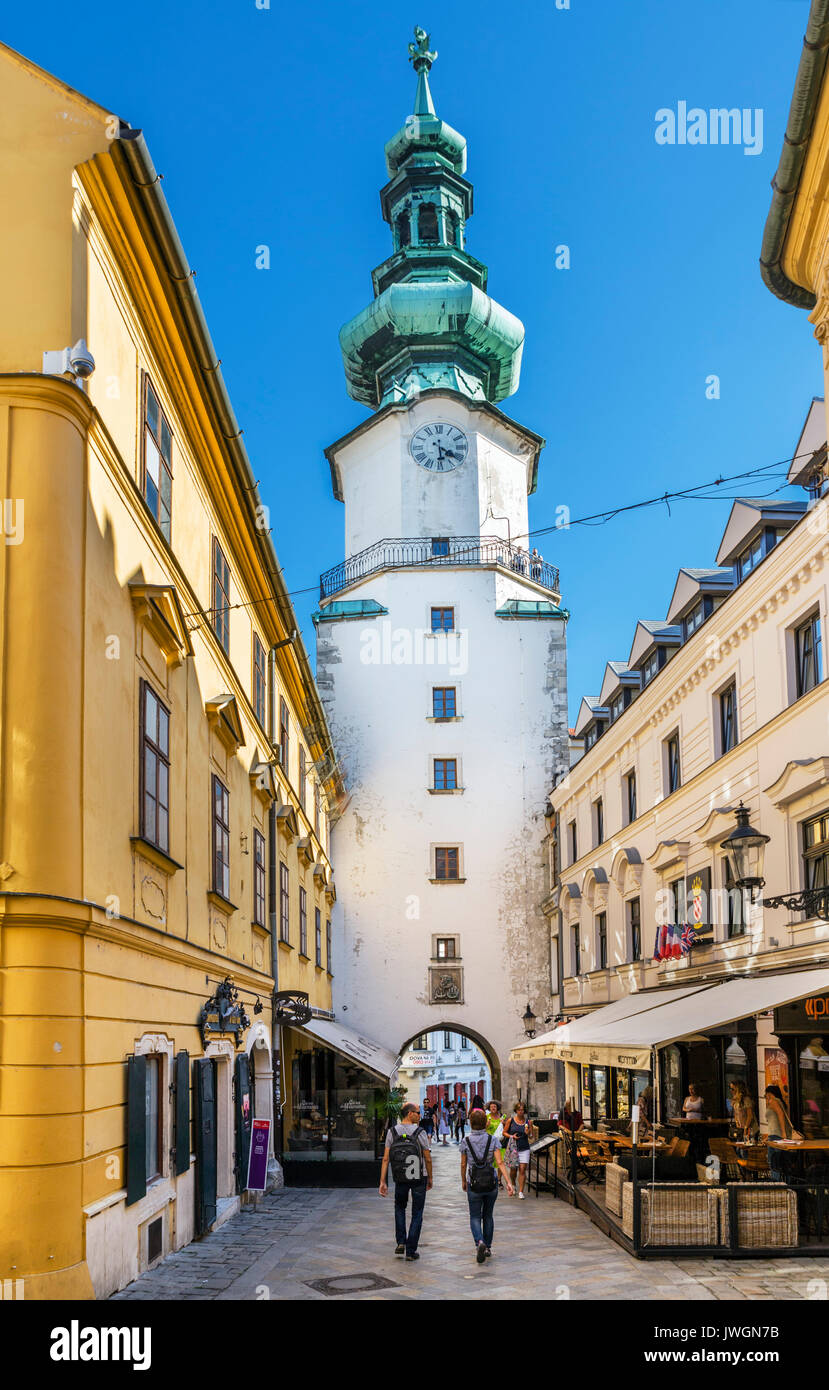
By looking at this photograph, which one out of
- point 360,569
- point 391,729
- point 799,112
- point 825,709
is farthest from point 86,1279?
point 360,569

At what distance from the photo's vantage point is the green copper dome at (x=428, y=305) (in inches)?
1748

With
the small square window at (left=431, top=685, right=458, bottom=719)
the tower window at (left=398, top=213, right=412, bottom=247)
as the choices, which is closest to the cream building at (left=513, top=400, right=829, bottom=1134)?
the small square window at (left=431, top=685, right=458, bottom=719)

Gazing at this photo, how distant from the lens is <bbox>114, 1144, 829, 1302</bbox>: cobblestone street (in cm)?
1132

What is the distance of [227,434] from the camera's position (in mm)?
16141

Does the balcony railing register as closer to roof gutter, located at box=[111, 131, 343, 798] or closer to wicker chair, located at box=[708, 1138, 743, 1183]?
roof gutter, located at box=[111, 131, 343, 798]

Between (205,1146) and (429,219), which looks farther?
(429,219)

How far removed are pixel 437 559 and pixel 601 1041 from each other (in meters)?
25.8

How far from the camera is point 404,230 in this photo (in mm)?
47562

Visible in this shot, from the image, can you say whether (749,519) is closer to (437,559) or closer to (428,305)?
(437,559)

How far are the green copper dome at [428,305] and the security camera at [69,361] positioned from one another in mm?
32796

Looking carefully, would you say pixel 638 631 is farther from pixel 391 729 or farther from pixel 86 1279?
pixel 86 1279

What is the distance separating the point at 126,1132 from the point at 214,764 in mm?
6072

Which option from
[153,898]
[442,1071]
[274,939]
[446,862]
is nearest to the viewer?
[153,898]

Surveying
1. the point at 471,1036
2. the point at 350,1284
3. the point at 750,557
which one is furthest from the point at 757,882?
the point at 471,1036
